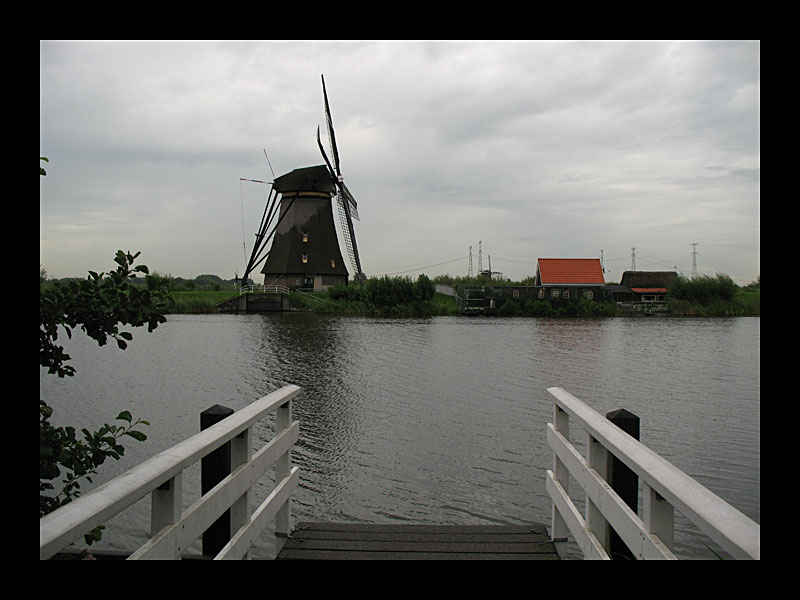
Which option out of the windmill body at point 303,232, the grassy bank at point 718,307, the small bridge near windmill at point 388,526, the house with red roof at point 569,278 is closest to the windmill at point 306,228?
the windmill body at point 303,232

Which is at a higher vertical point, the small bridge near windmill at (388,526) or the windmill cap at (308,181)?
the windmill cap at (308,181)

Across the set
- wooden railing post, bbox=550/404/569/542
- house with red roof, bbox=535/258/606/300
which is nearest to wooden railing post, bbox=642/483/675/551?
wooden railing post, bbox=550/404/569/542

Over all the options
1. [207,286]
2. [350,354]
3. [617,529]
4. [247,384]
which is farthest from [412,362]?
[207,286]

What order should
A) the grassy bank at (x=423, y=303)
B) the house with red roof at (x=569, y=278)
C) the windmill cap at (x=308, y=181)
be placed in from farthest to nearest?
the house with red roof at (x=569, y=278) < the windmill cap at (x=308, y=181) < the grassy bank at (x=423, y=303)

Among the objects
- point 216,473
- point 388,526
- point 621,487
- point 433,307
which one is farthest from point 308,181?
point 621,487

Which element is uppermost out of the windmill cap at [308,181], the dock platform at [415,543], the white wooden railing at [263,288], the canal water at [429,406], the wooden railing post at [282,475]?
the windmill cap at [308,181]

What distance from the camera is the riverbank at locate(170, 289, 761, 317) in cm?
3506

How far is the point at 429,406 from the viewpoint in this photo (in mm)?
9906

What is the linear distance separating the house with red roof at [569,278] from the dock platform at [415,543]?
37.2 meters

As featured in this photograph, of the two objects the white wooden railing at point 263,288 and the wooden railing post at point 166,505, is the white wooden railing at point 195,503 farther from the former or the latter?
the white wooden railing at point 263,288

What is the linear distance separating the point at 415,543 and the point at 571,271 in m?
41.2

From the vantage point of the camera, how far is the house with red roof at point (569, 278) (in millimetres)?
39938

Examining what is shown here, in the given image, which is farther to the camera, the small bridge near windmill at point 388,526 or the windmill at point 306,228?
the windmill at point 306,228

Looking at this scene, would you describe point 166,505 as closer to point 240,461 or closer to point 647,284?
point 240,461
